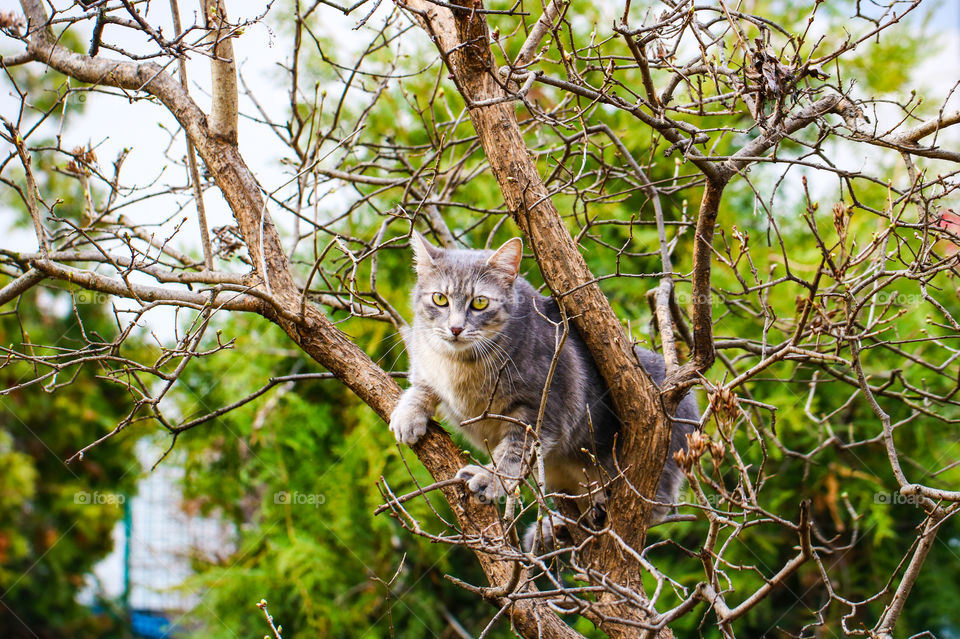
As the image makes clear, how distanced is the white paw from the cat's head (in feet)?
1.27

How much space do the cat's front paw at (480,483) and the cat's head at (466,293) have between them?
60 cm

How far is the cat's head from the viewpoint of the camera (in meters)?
2.88

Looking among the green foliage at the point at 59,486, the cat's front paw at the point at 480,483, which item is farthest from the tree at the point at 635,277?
the green foliage at the point at 59,486

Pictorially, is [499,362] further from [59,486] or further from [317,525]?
[59,486]

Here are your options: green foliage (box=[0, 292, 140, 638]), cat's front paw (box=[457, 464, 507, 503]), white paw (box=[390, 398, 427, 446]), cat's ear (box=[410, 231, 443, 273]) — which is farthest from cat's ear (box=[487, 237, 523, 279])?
green foliage (box=[0, 292, 140, 638])

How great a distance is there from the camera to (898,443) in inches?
163

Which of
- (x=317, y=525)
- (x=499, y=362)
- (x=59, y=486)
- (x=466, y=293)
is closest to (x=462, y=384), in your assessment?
(x=499, y=362)

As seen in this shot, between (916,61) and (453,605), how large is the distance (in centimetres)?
515

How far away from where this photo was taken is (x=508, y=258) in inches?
115

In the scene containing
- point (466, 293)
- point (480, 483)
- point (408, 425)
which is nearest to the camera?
point (480, 483)

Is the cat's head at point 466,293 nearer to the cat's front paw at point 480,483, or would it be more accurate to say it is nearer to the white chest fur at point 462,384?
the white chest fur at point 462,384

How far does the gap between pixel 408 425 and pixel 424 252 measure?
79 cm

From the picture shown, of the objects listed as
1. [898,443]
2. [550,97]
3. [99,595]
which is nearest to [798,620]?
[898,443]

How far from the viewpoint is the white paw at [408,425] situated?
252cm
